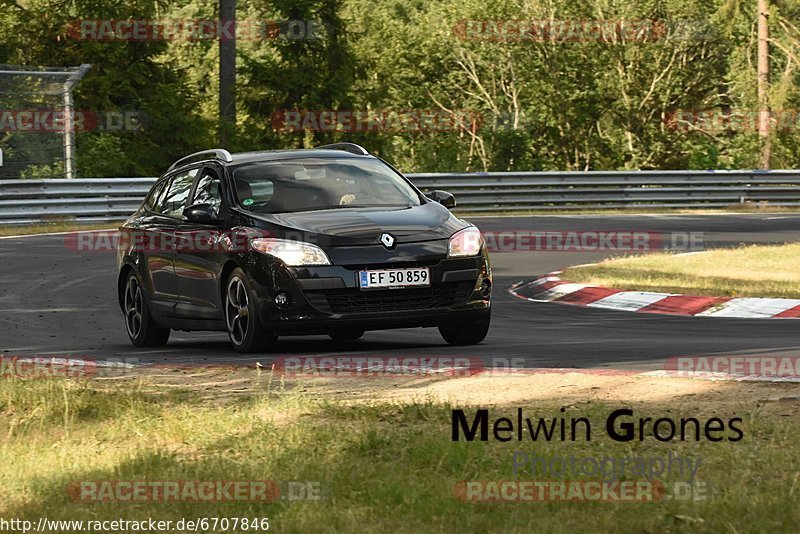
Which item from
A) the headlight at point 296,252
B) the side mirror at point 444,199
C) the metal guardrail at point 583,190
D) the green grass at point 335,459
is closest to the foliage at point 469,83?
the metal guardrail at point 583,190

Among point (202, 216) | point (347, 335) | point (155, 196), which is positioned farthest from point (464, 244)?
point (155, 196)

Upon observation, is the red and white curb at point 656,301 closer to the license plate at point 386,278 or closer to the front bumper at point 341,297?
the front bumper at point 341,297

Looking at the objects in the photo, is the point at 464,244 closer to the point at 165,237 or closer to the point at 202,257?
the point at 202,257

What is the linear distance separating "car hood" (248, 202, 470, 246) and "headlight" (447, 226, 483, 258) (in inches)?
2.2

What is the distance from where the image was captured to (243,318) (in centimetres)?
1147

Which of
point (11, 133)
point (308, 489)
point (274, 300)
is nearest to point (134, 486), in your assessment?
point (308, 489)

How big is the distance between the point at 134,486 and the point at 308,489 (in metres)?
0.76

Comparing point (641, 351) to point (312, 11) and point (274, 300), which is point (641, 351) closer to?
point (274, 300)

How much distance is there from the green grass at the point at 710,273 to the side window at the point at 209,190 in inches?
222

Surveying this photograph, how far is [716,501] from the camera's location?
561 cm

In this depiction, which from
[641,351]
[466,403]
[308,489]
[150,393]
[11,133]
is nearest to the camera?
[308,489]

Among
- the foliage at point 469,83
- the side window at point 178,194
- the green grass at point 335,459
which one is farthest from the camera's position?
the foliage at point 469,83

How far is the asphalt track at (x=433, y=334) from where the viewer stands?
11.0 m

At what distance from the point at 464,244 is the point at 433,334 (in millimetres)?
2224
